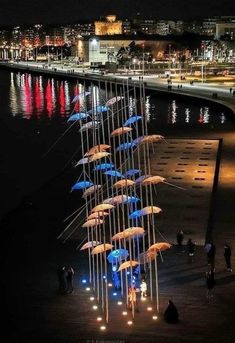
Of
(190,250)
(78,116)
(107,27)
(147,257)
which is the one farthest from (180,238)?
(107,27)

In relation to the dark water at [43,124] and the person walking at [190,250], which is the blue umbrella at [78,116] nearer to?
the dark water at [43,124]

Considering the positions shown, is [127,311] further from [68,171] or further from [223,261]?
[68,171]

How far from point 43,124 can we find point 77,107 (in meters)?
9.02

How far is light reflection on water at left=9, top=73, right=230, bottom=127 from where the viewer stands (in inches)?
1539

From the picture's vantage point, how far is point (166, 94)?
52.5m

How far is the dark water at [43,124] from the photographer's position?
2491cm

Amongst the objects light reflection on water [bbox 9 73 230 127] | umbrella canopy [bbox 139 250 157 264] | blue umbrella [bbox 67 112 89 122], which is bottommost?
umbrella canopy [bbox 139 250 157 264]

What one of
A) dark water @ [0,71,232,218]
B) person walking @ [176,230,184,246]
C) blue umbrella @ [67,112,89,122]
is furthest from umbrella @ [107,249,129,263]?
blue umbrella @ [67,112,89,122]

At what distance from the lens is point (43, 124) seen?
40031 millimetres

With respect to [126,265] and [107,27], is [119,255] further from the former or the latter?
[107,27]

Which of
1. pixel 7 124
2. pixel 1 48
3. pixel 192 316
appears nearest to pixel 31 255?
pixel 192 316

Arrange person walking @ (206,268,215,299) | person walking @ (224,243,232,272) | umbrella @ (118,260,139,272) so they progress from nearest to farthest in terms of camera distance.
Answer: umbrella @ (118,260,139,272)
person walking @ (206,268,215,299)
person walking @ (224,243,232,272)

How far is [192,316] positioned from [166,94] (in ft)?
141

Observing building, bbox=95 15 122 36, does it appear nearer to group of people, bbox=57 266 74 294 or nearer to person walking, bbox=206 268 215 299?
group of people, bbox=57 266 74 294
